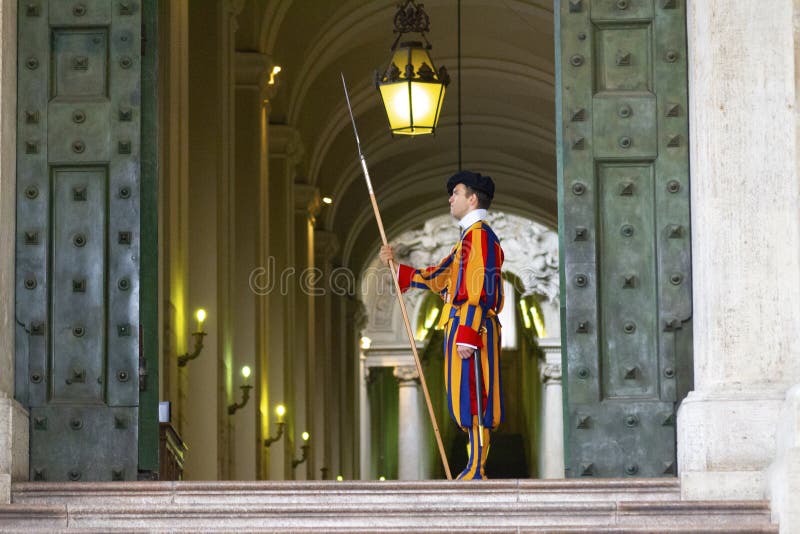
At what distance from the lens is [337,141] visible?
1193 inches

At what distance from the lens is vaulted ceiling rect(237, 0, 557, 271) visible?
24375 mm

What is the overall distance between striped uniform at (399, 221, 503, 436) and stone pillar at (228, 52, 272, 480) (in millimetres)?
8477

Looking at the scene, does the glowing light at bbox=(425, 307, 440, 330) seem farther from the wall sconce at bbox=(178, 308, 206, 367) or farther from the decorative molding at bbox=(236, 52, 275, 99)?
the wall sconce at bbox=(178, 308, 206, 367)

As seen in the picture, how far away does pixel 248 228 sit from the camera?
20.5m

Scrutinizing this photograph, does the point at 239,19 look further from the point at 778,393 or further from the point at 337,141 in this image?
the point at 778,393

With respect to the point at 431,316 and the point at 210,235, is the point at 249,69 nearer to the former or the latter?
the point at 210,235

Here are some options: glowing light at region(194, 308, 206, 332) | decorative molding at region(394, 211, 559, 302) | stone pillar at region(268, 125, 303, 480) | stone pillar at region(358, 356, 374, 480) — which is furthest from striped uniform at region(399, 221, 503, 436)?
decorative molding at region(394, 211, 559, 302)

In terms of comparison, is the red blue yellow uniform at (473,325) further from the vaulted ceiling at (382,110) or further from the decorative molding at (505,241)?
the decorative molding at (505,241)

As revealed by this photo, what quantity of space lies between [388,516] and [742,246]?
237 cm

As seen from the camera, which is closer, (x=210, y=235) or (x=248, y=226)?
(x=210, y=235)

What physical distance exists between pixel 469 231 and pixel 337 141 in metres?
18.9

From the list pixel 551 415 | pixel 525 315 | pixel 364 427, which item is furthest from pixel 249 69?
pixel 525 315

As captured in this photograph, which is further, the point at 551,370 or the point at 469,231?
the point at 551,370

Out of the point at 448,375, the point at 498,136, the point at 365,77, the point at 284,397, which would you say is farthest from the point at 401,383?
the point at 448,375
